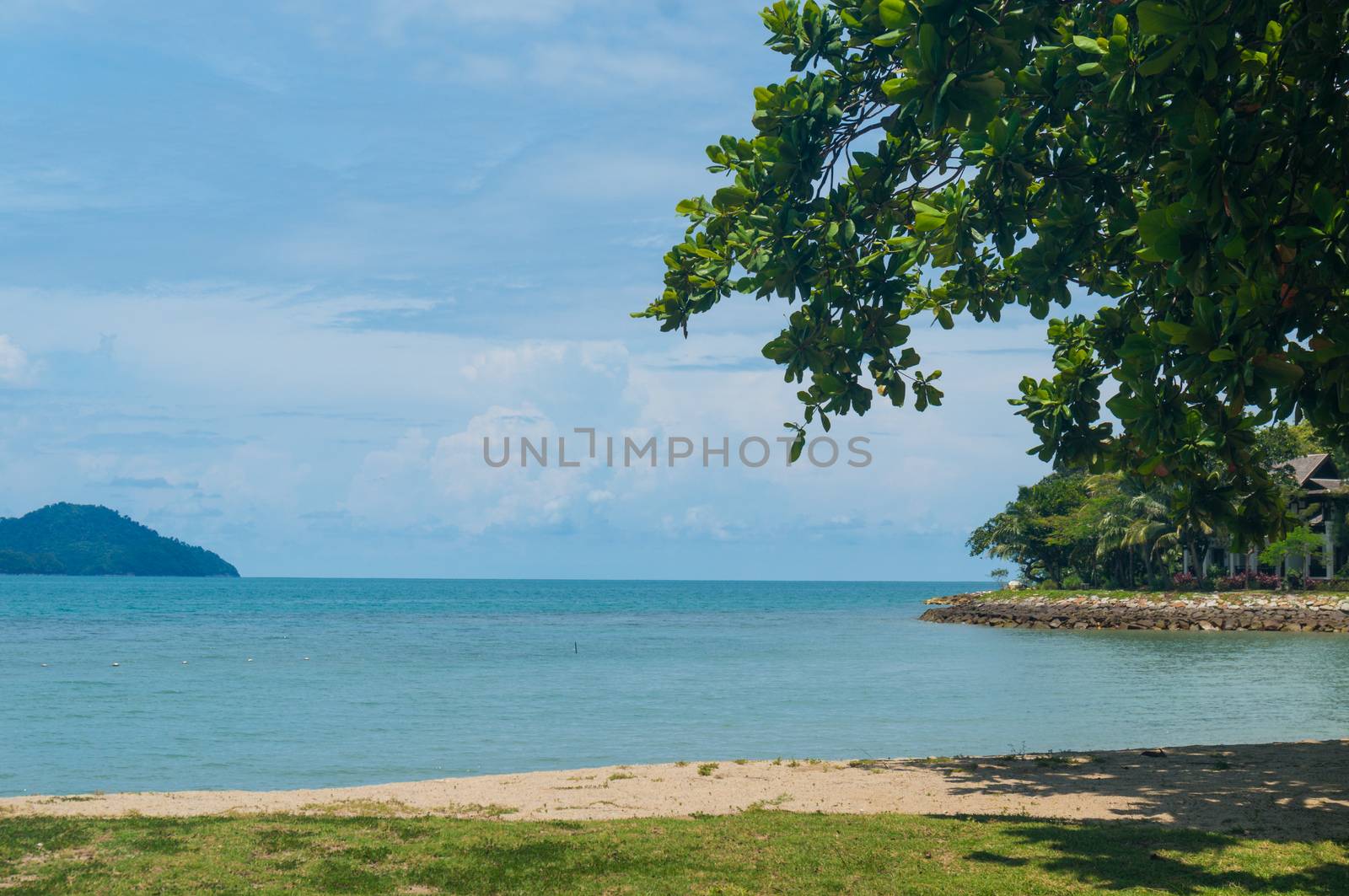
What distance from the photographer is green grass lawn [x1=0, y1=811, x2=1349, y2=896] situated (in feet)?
27.0

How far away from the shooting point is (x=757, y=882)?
8375 millimetres

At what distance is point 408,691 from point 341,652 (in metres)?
18.5

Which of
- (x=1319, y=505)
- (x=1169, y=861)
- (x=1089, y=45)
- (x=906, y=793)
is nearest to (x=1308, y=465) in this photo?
(x=1319, y=505)

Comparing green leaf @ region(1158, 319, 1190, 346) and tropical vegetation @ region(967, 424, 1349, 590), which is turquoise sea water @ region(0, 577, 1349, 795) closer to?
tropical vegetation @ region(967, 424, 1349, 590)

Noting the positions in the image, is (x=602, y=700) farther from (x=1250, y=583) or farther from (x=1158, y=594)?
(x=1250, y=583)

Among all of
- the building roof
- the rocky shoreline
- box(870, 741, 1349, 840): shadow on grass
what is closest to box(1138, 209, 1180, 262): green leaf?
box(870, 741, 1349, 840): shadow on grass

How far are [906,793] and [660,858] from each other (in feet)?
15.8

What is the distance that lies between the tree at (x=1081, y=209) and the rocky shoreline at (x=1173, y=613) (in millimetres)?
45021

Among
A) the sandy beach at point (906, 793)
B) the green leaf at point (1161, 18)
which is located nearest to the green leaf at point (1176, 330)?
the green leaf at point (1161, 18)

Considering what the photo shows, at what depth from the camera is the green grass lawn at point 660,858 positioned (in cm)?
824

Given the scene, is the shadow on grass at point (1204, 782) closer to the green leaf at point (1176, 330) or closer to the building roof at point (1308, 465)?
the green leaf at point (1176, 330)

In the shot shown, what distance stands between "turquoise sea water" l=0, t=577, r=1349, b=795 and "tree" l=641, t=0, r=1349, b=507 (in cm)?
868

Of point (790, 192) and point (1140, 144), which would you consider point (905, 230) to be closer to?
point (790, 192)

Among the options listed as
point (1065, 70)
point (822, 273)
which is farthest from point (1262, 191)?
point (822, 273)
